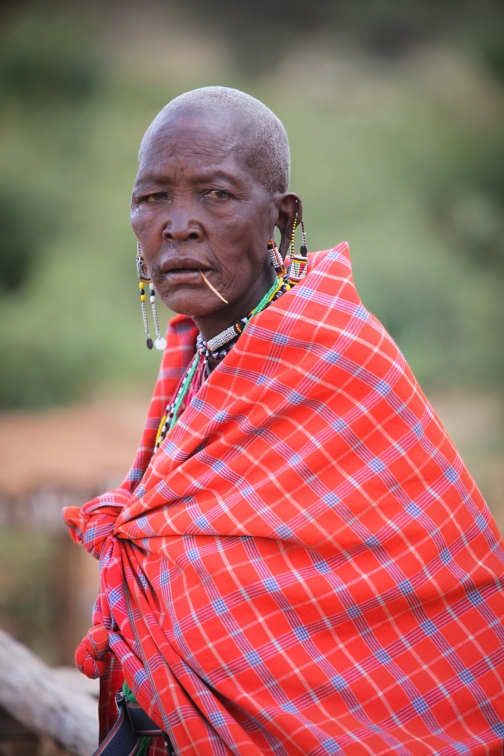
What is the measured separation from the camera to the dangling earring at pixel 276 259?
1854mm

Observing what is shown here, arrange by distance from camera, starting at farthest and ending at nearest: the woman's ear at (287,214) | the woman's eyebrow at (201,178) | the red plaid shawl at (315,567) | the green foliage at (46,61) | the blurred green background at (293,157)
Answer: the green foliage at (46,61) < the blurred green background at (293,157) < the woman's ear at (287,214) < the woman's eyebrow at (201,178) < the red plaid shawl at (315,567)

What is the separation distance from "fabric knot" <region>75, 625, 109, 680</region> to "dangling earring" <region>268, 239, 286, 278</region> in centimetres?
94

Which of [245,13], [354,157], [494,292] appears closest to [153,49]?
[245,13]

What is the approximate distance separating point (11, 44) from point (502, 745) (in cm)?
883


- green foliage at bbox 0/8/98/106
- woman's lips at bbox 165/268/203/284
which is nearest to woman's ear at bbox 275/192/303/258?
woman's lips at bbox 165/268/203/284

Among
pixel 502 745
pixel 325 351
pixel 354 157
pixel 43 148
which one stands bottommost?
pixel 502 745

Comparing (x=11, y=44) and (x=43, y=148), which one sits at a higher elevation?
(x=11, y=44)

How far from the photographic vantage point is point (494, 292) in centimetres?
819

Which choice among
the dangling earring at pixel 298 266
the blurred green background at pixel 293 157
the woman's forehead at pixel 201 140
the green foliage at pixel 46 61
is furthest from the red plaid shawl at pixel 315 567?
the green foliage at pixel 46 61

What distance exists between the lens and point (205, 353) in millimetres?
1999

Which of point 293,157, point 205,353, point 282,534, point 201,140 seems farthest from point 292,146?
point 282,534

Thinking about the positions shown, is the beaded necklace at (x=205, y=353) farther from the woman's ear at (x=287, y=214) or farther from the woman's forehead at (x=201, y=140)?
the woman's forehead at (x=201, y=140)

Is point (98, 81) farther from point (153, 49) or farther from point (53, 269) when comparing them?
point (53, 269)

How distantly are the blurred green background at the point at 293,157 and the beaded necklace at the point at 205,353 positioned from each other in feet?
18.8
